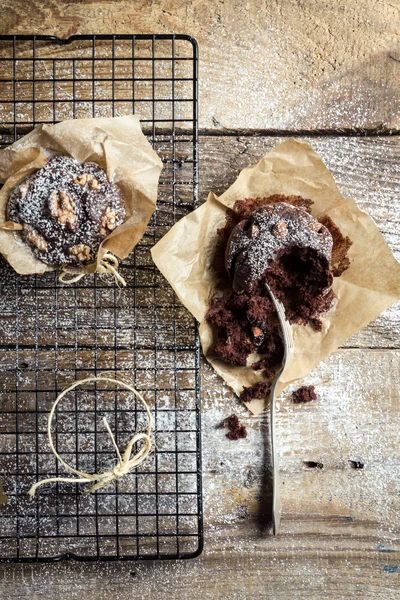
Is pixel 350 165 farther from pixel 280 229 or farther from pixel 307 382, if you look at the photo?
pixel 307 382

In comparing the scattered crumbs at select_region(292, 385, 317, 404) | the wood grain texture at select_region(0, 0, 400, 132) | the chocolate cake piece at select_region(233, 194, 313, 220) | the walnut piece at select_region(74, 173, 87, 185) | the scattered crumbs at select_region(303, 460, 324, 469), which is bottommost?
the scattered crumbs at select_region(303, 460, 324, 469)

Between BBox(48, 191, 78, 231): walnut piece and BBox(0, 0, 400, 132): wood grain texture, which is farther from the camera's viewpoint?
BBox(0, 0, 400, 132): wood grain texture

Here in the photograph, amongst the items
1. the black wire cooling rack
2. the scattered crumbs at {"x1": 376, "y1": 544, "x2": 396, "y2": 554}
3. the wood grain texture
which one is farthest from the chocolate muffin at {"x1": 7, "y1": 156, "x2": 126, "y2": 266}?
the scattered crumbs at {"x1": 376, "y1": 544, "x2": 396, "y2": 554}

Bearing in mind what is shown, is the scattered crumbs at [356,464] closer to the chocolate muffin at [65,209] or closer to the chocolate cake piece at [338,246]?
the chocolate cake piece at [338,246]

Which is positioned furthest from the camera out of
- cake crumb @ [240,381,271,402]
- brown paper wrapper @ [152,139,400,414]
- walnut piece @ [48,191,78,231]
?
cake crumb @ [240,381,271,402]

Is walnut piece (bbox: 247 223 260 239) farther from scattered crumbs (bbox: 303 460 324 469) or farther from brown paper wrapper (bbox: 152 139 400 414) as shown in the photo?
scattered crumbs (bbox: 303 460 324 469)

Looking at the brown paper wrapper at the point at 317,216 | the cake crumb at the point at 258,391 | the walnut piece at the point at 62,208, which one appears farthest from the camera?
the cake crumb at the point at 258,391

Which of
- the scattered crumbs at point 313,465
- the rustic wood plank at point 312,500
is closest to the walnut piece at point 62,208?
the rustic wood plank at point 312,500

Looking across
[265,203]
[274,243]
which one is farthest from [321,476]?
[265,203]
